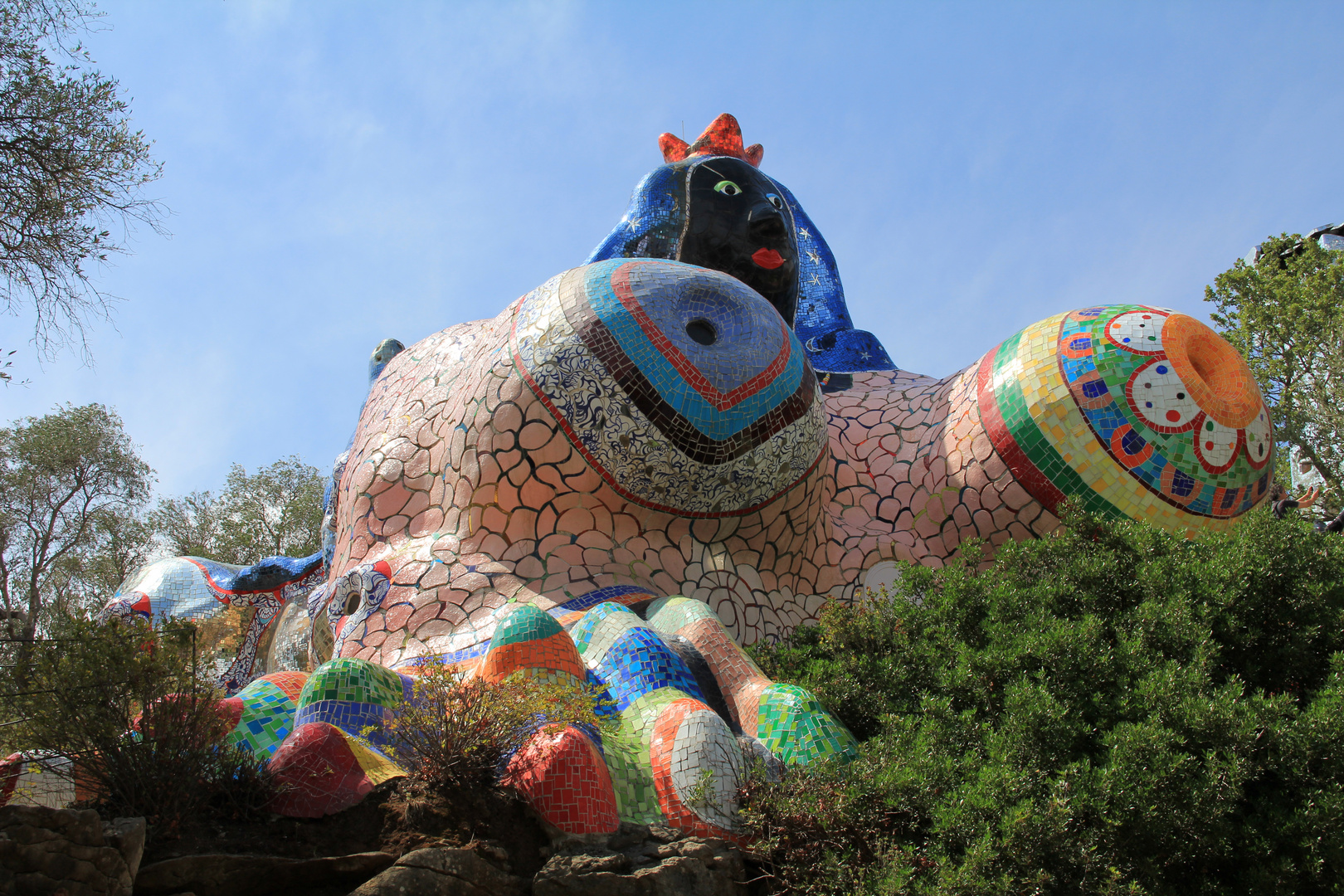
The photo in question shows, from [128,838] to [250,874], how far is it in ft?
1.39

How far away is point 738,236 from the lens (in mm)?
9516

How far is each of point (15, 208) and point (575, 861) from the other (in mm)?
5425

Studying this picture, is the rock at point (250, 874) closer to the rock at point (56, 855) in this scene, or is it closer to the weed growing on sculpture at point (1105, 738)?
the rock at point (56, 855)

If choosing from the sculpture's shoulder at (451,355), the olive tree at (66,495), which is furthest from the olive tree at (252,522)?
the sculpture's shoulder at (451,355)

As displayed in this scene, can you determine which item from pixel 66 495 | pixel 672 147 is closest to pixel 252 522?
pixel 66 495

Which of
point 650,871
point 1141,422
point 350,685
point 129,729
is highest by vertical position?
point 1141,422

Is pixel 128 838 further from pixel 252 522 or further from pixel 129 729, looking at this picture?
pixel 252 522

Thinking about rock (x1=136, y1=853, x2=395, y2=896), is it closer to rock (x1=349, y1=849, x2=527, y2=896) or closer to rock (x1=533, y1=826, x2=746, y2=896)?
rock (x1=349, y1=849, x2=527, y2=896)

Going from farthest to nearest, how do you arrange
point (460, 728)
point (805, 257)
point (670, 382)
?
point (805, 257) < point (670, 382) < point (460, 728)

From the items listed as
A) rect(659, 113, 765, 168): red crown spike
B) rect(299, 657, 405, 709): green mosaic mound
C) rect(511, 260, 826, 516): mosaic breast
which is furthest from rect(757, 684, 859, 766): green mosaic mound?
rect(659, 113, 765, 168): red crown spike

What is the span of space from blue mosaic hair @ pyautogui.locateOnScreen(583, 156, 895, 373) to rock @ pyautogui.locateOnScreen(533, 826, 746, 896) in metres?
5.69

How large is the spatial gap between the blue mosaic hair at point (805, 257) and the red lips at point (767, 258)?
726 millimetres

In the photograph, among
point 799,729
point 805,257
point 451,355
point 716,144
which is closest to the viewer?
point 799,729

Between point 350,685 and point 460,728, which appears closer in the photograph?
point 460,728
